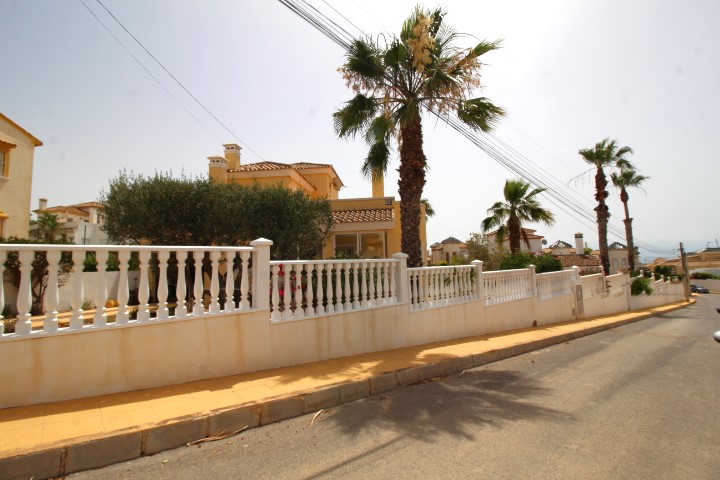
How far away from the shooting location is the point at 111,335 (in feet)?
13.4

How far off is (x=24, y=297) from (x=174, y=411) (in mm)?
1883

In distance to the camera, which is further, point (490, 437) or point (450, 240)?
point (450, 240)

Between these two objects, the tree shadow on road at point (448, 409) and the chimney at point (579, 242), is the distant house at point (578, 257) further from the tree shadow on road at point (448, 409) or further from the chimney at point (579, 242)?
the tree shadow on road at point (448, 409)

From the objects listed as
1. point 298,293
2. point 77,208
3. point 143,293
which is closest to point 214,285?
point 143,293

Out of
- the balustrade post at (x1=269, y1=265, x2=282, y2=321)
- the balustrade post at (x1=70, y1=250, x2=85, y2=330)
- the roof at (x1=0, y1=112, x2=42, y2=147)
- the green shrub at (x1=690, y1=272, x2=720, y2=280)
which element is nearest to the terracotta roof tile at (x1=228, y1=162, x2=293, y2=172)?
the roof at (x1=0, y1=112, x2=42, y2=147)

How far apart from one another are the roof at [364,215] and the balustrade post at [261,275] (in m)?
11.5

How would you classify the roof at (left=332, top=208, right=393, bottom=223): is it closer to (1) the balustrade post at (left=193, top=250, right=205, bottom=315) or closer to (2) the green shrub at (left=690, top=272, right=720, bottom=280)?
(1) the balustrade post at (left=193, top=250, right=205, bottom=315)

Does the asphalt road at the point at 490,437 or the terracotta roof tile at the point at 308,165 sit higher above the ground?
the terracotta roof tile at the point at 308,165

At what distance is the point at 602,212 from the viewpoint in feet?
79.2

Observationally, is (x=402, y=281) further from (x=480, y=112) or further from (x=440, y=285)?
(x=480, y=112)

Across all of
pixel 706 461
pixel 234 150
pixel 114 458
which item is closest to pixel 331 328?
pixel 114 458

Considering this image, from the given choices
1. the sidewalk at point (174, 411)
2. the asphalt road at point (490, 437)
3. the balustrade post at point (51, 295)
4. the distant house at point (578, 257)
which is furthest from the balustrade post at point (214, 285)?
the distant house at point (578, 257)

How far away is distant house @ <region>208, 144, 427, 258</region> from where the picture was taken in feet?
55.2

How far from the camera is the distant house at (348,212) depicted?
55.2 ft
